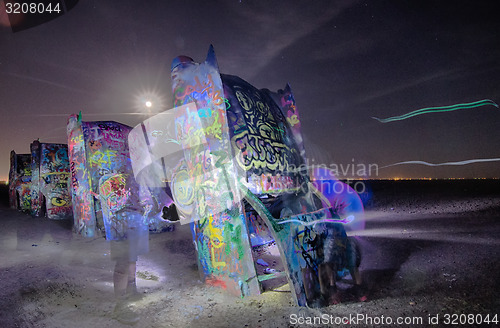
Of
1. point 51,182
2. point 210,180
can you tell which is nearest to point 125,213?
point 51,182

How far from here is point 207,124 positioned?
679 centimetres

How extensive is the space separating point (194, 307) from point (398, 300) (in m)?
4.12

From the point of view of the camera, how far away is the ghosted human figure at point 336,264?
19.3ft

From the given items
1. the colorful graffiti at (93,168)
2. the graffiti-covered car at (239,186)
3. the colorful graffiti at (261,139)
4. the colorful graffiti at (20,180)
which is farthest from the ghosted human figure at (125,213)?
the colorful graffiti at (20,180)

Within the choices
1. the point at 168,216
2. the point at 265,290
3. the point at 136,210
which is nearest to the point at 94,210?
the point at 136,210

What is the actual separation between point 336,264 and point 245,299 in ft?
7.58

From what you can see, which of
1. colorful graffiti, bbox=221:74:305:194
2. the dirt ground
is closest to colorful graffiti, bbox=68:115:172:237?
the dirt ground

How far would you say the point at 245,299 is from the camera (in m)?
5.82

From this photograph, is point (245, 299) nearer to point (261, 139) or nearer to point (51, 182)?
point (261, 139)

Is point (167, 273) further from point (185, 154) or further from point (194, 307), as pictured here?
point (185, 154)

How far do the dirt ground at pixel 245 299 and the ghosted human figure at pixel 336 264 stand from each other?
26 cm

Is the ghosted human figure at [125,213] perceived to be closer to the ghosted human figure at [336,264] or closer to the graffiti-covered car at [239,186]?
the graffiti-covered car at [239,186]

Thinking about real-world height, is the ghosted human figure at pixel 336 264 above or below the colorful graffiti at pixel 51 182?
below

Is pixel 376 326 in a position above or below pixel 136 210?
below
